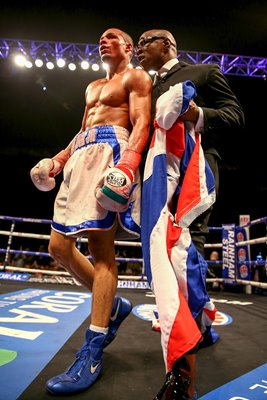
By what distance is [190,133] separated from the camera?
3.18ft

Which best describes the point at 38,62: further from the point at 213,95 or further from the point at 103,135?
the point at 213,95

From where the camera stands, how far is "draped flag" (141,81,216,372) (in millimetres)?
735

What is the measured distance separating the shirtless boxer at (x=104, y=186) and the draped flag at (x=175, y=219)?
13 centimetres

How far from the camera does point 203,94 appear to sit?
1.16 m

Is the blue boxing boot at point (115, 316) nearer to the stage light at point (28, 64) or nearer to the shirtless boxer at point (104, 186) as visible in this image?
the shirtless boxer at point (104, 186)

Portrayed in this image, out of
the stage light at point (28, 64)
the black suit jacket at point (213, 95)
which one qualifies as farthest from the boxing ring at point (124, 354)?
the stage light at point (28, 64)

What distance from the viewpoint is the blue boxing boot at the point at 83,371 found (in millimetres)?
820

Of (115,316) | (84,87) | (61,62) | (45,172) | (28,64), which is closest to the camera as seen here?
(115,316)

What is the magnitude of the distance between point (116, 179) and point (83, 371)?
58cm

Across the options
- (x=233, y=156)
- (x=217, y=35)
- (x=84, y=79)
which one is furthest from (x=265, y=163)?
(x=84, y=79)

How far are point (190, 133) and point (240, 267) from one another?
3.15 metres

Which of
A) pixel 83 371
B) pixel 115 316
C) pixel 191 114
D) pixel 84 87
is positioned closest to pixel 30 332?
pixel 115 316

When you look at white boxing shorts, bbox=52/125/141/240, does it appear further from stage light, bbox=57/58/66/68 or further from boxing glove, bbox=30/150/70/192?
stage light, bbox=57/58/66/68

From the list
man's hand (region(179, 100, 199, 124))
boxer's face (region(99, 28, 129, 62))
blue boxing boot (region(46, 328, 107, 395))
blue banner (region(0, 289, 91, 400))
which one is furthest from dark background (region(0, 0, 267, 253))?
blue banner (region(0, 289, 91, 400))
